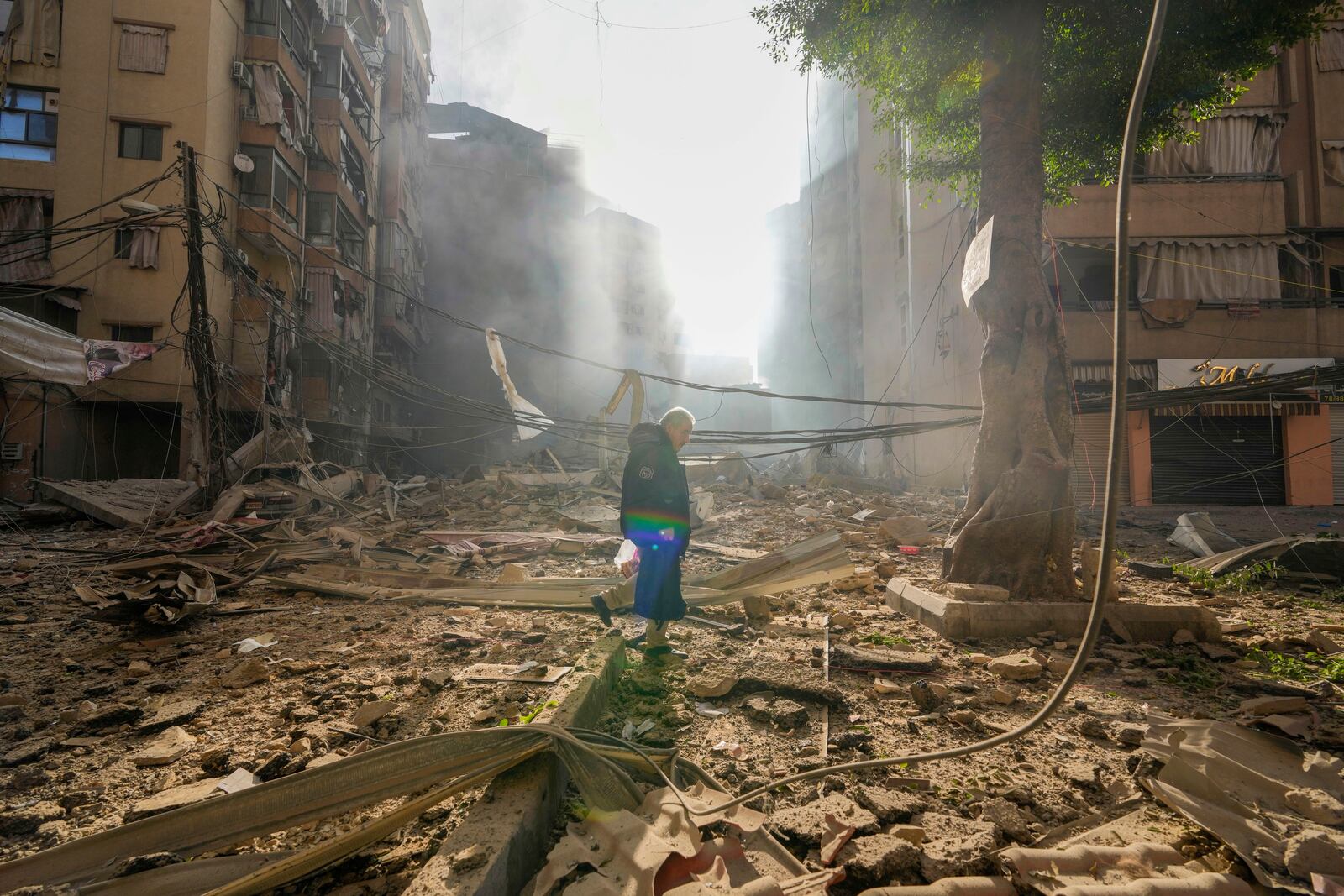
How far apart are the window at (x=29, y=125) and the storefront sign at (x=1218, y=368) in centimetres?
2879

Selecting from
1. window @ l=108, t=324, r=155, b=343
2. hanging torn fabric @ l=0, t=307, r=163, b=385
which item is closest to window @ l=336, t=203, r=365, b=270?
window @ l=108, t=324, r=155, b=343

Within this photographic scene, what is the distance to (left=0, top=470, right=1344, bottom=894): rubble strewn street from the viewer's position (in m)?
2.29

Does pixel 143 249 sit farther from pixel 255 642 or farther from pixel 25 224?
pixel 255 642

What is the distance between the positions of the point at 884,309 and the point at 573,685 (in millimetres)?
28991

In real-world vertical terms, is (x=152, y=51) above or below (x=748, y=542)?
above

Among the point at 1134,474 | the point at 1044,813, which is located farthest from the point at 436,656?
the point at 1134,474

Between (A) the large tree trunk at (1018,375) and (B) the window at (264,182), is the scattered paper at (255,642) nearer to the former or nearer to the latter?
(A) the large tree trunk at (1018,375)

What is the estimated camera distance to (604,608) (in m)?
5.06

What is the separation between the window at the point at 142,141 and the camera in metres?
18.0

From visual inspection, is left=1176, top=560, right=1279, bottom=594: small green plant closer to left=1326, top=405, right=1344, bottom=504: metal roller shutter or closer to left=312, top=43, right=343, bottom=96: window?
left=1326, top=405, right=1344, bottom=504: metal roller shutter

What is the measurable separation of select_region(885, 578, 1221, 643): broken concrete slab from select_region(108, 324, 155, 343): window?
68.4 feet

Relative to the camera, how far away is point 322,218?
2188cm

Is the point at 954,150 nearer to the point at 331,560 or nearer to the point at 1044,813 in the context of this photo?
the point at 1044,813

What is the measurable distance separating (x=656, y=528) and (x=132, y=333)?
65.2 feet
